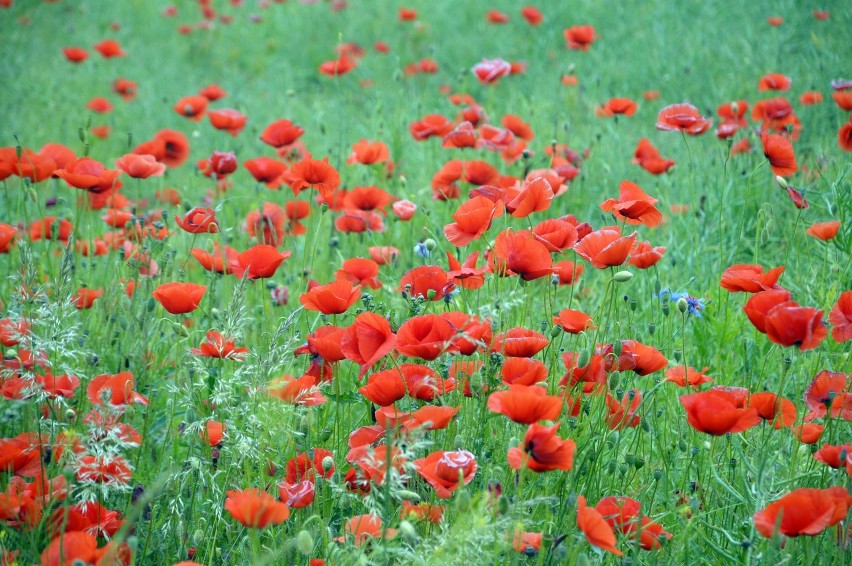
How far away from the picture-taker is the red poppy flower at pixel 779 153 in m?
2.31

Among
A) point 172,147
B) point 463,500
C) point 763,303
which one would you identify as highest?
point 763,303

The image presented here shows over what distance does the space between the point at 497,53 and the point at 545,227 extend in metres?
4.42

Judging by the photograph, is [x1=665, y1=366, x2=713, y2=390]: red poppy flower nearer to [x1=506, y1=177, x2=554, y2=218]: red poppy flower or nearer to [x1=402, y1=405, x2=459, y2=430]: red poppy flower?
[x1=506, y1=177, x2=554, y2=218]: red poppy flower

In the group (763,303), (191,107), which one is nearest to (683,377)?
(763,303)

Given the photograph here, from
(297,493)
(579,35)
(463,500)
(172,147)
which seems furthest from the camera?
(579,35)

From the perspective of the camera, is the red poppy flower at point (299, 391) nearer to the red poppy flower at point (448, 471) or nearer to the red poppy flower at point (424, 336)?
the red poppy flower at point (424, 336)

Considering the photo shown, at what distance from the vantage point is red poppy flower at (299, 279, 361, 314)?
5.88ft

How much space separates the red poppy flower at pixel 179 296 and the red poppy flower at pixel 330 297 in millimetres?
266

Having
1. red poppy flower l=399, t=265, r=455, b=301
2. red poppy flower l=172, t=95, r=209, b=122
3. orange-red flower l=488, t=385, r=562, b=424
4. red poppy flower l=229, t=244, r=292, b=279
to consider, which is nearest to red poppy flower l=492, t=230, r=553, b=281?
red poppy flower l=399, t=265, r=455, b=301

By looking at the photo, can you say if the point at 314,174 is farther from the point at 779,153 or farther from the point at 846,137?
the point at 846,137

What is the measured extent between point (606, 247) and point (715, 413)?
0.45 meters

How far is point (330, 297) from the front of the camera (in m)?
1.80

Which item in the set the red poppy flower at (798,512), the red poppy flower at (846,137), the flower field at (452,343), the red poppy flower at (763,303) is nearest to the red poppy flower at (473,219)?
the flower field at (452,343)

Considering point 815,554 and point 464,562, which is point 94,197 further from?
point 815,554
